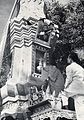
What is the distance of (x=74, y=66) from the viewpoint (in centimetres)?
413

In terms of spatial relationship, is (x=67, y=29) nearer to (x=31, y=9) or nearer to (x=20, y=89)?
(x=31, y=9)

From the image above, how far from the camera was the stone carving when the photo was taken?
13.8 metres

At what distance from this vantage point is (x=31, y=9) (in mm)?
14125

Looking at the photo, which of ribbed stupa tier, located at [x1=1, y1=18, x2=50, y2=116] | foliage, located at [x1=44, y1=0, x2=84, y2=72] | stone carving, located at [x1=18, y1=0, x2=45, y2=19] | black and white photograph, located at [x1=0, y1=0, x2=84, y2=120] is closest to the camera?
black and white photograph, located at [x1=0, y1=0, x2=84, y2=120]

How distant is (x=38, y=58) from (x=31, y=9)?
12.8 feet

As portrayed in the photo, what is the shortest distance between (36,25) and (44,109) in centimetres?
635

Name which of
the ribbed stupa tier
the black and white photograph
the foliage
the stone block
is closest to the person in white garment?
the black and white photograph

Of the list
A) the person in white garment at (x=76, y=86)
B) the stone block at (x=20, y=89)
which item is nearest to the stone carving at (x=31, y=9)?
the stone block at (x=20, y=89)

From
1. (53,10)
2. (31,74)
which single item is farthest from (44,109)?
(53,10)

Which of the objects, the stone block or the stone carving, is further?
the stone carving

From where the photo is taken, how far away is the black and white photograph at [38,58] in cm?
930

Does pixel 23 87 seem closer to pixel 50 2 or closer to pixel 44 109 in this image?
pixel 44 109

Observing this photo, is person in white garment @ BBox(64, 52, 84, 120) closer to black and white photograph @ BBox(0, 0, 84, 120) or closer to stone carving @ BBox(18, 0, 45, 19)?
black and white photograph @ BBox(0, 0, 84, 120)

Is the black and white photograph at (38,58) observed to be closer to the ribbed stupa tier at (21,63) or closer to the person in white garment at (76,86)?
the ribbed stupa tier at (21,63)
